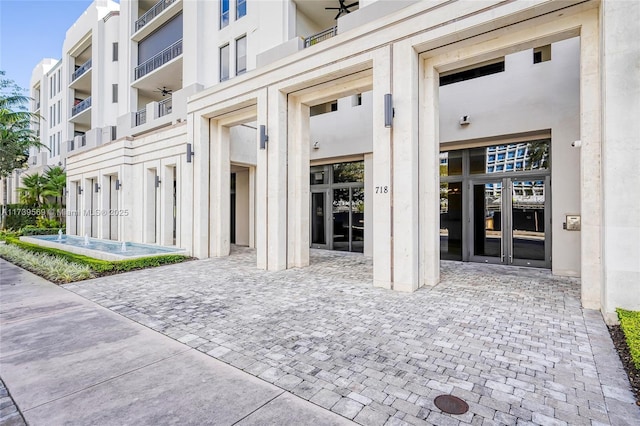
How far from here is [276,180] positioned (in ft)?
28.7

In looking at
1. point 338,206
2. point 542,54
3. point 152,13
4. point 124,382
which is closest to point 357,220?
point 338,206

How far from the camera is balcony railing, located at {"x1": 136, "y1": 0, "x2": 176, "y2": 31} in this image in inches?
686

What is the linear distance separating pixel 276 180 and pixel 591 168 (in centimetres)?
651

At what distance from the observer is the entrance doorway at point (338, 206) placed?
40.1 ft

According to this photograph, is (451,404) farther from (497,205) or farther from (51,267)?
(51,267)

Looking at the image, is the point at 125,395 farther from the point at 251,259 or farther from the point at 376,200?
the point at 251,259

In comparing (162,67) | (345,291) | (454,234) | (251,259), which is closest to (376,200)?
(345,291)

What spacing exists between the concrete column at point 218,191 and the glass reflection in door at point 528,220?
888 cm

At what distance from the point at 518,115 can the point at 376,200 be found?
15.0ft

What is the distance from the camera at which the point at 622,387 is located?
2.97 meters

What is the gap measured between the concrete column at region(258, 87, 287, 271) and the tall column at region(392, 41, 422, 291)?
3.32 metres

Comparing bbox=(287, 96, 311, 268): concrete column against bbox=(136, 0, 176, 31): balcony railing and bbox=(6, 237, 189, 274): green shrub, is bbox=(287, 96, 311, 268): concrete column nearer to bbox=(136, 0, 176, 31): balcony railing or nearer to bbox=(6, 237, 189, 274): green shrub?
bbox=(6, 237, 189, 274): green shrub

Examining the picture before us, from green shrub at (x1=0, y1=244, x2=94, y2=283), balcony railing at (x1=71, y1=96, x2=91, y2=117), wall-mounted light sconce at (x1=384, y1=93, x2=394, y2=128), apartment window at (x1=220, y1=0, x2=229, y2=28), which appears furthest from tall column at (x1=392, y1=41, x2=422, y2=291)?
balcony railing at (x1=71, y1=96, x2=91, y2=117)

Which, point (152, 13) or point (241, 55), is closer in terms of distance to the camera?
point (241, 55)
